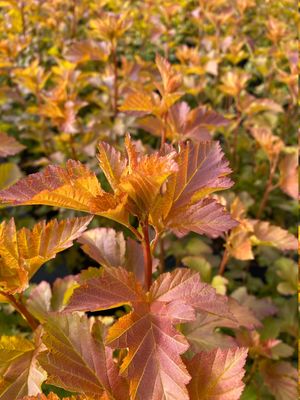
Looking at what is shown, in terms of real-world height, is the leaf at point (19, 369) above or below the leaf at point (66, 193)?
below

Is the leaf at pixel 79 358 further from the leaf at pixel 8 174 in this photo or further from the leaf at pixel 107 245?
the leaf at pixel 8 174

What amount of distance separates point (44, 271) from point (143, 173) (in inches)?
60.0

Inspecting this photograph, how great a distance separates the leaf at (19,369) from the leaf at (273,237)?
0.70m

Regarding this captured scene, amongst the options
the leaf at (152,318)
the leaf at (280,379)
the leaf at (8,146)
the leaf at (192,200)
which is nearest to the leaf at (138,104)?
the leaf at (8,146)

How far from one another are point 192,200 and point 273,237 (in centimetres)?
68

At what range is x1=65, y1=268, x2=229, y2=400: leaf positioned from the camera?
656 millimetres

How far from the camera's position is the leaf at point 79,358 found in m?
0.72

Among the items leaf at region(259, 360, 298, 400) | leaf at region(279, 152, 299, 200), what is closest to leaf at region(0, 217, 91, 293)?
leaf at region(259, 360, 298, 400)

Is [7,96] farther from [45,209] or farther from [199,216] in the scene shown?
[199,216]

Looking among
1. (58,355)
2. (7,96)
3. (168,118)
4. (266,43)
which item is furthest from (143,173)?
(266,43)

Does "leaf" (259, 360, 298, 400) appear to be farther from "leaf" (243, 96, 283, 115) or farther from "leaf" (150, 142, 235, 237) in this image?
"leaf" (243, 96, 283, 115)

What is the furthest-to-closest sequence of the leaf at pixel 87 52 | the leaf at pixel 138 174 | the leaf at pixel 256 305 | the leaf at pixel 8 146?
1. the leaf at pixel 87 52
2. the leaf at pixel 256 305
3. the leaf at pixel 8 146
4. the leaf at pixel 138 174

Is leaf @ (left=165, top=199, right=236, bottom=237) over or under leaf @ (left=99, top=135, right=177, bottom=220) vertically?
under

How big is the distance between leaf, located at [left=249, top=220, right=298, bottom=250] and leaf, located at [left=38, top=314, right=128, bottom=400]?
0.65 m
